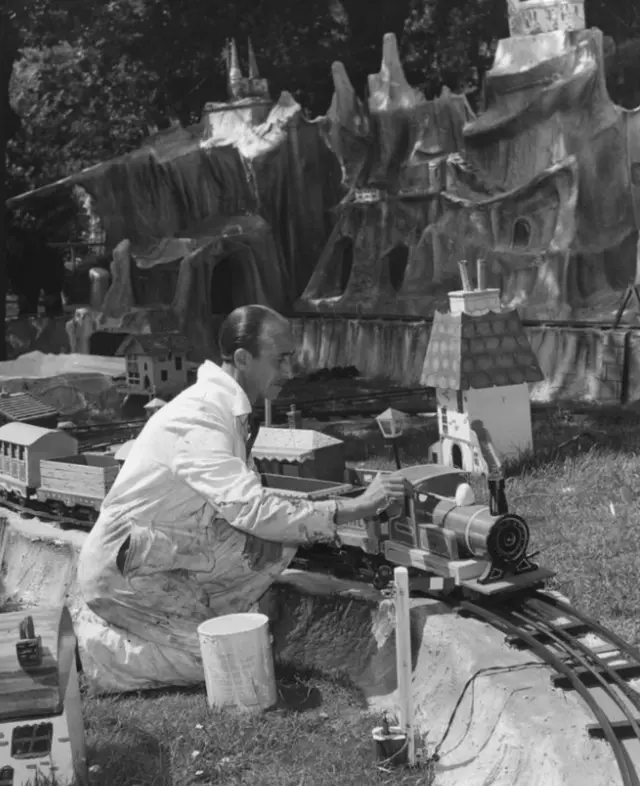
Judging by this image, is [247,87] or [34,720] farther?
[247,87]

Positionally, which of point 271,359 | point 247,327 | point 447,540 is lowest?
point 447,540

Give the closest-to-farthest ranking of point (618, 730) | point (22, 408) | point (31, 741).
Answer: point (618, 730)
point (31, 741)
point (22, 408)

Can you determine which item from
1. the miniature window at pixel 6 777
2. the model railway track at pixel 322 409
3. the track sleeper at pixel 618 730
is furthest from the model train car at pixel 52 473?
the track sleeper at pixel 618 730

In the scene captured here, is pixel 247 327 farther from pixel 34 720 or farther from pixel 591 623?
pixel 591 623

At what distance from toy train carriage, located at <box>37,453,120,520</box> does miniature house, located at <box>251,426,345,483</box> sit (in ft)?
5.48

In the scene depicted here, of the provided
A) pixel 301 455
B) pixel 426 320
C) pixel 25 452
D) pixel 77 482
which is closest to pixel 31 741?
pixel 301 455

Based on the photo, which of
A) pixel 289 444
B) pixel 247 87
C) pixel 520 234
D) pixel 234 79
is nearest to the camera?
pixel 289 444

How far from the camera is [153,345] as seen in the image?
18406 mm

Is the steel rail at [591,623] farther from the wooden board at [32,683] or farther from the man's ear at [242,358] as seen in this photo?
the wooden board at [32,683]

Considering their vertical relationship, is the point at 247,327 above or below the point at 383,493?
above

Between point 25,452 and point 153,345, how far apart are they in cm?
689

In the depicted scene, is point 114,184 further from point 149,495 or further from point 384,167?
point 149,495

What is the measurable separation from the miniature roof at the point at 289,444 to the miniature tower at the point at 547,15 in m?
14.6

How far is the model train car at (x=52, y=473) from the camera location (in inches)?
414
